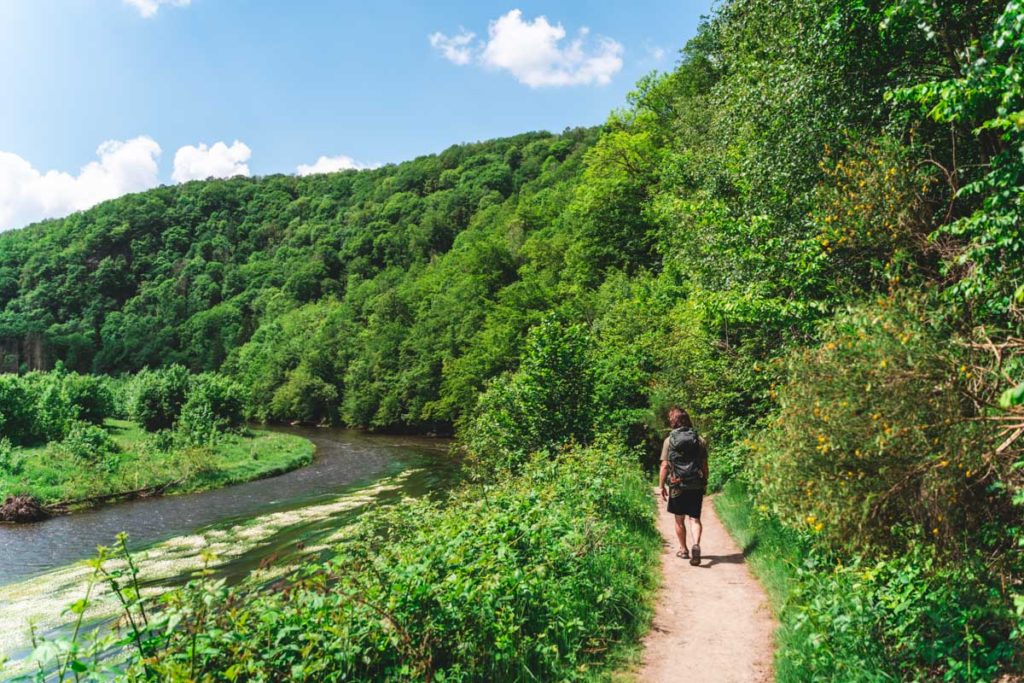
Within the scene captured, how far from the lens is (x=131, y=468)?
2945 centimetres

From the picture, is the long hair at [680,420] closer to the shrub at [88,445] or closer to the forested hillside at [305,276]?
the shrub at [88,445]

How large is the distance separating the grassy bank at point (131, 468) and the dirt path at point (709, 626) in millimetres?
27852

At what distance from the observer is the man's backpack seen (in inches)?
345

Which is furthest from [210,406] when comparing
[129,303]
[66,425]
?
[129,303]

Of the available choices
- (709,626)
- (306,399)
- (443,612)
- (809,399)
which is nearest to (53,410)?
(306,399)

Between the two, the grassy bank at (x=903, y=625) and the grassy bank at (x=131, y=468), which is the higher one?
the grassy bank at (x=903, y=625)

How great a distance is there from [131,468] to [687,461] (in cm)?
3042

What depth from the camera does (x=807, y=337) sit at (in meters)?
9.66

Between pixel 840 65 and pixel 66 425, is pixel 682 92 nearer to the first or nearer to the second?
pixel 840 65

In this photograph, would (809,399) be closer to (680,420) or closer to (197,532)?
(680,420)

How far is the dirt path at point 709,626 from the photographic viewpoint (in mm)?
5672

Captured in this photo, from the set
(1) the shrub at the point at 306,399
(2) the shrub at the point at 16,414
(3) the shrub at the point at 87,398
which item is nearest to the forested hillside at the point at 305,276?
(1) the shrub at the point at 306,399

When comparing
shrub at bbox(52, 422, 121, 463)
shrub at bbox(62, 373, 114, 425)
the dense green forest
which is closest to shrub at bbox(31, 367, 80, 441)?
shrub at bbox(62, 373, 114, 425)

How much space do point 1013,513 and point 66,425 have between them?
42725mm
